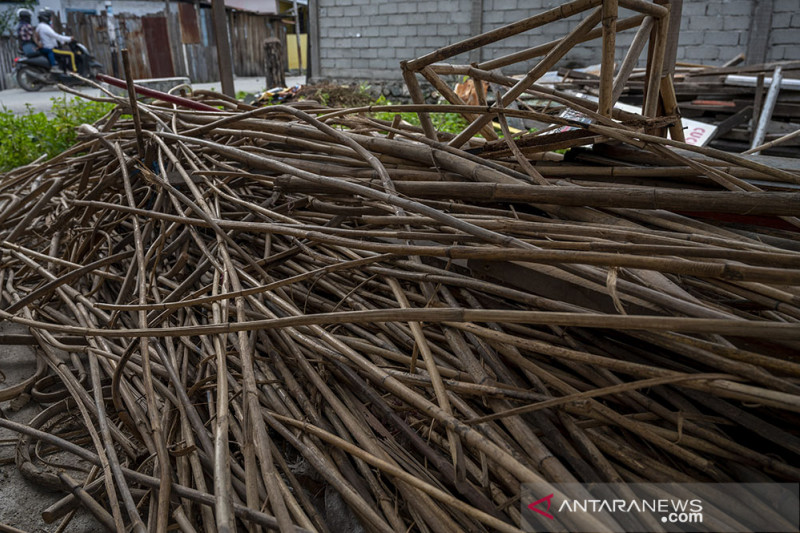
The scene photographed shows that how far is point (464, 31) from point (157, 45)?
12.9 meters

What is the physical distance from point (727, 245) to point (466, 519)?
0.85m

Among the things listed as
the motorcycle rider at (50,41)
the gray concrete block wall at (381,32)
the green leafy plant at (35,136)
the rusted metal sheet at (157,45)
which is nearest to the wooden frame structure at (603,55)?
the green leafy plant at (35,136)

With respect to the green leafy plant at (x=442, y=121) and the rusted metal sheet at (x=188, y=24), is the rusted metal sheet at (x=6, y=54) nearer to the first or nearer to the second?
the rusted metal sheet at (x=188, y=24)

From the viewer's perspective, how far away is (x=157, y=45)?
18.5 metres

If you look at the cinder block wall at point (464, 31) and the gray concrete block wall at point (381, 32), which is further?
the gray concrete block wall at point (381, 32)

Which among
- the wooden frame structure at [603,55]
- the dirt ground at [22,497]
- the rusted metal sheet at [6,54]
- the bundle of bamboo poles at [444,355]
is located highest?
the rusted metal sheet at [6,54]

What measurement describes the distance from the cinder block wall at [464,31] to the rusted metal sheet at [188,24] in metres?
9.69

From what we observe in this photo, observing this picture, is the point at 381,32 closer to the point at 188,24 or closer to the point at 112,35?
the point at 112,35

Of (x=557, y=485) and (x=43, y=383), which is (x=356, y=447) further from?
(x=43, y=383)

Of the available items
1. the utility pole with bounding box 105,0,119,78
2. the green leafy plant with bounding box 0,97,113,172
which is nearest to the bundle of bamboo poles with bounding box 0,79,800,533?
the green leafy plant with bounding box 0,97,113,172

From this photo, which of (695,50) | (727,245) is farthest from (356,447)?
(695,50)

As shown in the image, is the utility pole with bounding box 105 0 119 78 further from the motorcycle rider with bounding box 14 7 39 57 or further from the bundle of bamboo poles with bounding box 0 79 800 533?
the bundle of bamboo poles with bounding box 0 79 800 533

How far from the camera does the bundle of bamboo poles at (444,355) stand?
3.45 ft

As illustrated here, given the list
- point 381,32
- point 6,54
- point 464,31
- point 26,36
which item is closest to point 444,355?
point 464,31
